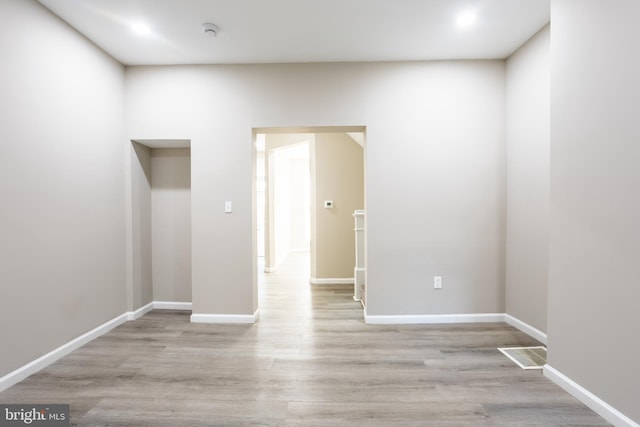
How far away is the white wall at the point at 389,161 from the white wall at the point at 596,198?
1.02m

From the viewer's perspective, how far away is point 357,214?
3.70m

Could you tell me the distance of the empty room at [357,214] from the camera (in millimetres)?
1694

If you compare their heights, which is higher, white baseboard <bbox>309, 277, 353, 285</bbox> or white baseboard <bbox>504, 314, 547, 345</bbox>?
white baseboard <bbox>504, 314, 547, 345</bbox>

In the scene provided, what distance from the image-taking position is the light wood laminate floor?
5.48ft

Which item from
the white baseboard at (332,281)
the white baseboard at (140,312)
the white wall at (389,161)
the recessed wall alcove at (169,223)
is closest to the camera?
the white wall at (389,161)

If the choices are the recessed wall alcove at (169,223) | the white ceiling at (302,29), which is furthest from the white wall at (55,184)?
the recessed wall alcove at (169,223)

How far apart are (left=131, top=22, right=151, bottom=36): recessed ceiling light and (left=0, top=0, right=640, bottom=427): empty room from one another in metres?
0.03

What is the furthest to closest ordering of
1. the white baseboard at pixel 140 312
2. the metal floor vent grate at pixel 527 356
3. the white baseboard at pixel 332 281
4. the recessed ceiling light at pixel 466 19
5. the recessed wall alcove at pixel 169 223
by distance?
1. the white baseboard at pixel 332 281
2. the recessed wall alcove at pixel 169 223
3. the white baseboard at pixel 140 312
4. the recessed ceiling light at pixel 466 19
5. the metal floor vent grate at pixel 527 356

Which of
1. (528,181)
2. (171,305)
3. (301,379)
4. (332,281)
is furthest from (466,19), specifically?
(171,305)

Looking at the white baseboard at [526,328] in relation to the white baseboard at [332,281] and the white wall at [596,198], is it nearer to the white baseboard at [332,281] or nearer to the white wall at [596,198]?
the white wall at [596,198]

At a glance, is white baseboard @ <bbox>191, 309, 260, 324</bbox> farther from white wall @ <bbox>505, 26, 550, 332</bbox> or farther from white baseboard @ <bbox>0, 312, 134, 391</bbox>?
white wall @ <bbox>505, 26, 550, 332</bbox>

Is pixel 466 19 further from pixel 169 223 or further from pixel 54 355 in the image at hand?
pixel 54 355

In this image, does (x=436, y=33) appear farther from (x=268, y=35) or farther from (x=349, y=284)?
(x=349, y=284)

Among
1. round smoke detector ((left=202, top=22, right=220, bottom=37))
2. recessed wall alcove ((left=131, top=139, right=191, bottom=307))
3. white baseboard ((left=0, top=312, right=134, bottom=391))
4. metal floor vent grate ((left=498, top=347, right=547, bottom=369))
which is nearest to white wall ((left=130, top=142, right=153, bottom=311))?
recessed wall alcove ((left=131, top=139, right=191, bottom=307))
